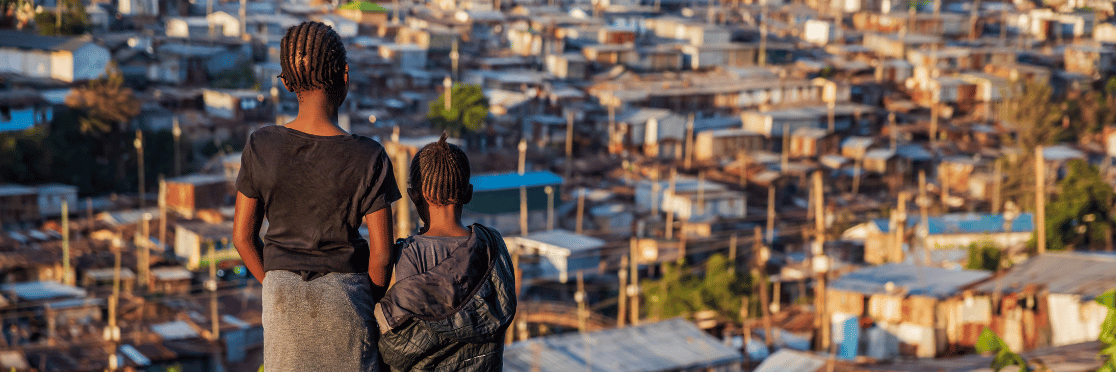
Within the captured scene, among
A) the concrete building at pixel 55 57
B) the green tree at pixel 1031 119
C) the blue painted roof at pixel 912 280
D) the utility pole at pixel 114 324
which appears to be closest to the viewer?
the utility pole at pixel 114 324

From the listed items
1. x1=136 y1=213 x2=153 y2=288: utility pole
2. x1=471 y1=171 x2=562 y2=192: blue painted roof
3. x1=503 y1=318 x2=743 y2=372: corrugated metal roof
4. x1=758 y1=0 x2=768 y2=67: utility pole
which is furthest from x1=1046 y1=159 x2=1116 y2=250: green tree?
x1=758 y1=0 x2=768 y2=67: utility pole

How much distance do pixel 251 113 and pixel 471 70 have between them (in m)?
9.63

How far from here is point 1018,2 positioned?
2277 inches

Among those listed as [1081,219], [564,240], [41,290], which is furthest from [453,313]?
[1081,219]

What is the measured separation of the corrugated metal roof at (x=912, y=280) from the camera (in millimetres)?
15234

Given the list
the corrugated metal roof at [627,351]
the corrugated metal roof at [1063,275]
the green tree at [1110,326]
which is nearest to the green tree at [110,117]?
the corrugated metal roof at [627,351]

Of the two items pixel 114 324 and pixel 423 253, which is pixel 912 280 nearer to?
pixel 114 324

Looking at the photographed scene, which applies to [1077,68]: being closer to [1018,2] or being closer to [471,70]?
[1018,2]

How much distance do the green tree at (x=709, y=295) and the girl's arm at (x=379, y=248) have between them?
15.0 meters

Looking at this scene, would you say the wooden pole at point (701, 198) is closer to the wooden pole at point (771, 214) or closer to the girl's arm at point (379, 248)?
the wooden pole at point (771, 214)

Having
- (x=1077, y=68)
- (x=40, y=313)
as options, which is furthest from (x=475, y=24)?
(x=40, y=313)

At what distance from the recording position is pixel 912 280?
1588 centimetres

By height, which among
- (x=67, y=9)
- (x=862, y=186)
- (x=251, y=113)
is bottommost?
(x=862, y=186)

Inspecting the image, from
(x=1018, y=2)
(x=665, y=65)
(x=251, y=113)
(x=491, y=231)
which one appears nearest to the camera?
(x=491, y=231)
